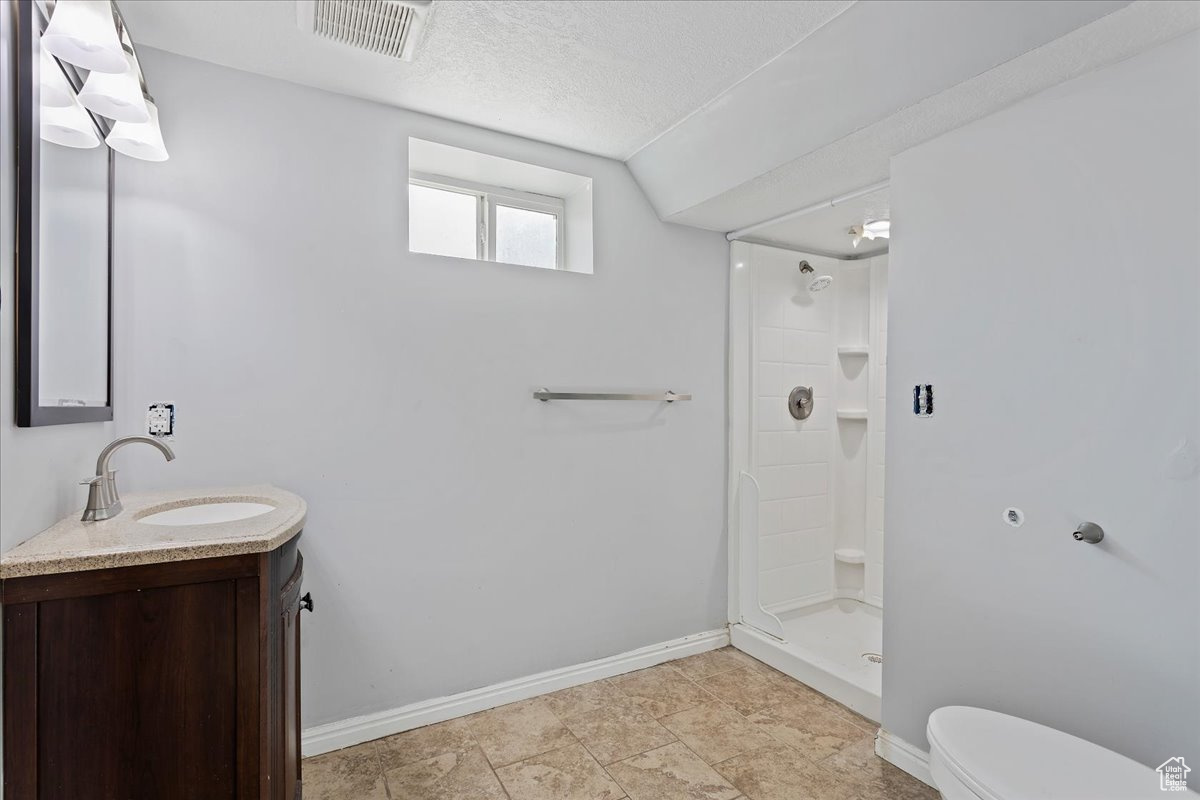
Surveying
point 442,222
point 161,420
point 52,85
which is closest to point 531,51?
point 442,222

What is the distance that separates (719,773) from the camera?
194 cm

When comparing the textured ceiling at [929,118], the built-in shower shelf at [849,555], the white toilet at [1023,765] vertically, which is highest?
the textured ceiling at [929,118]

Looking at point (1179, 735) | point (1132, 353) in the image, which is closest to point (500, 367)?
point (1132, 353)

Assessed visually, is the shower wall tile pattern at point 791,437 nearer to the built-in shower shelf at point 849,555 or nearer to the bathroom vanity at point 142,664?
the built-in shower shelf at point 849,555

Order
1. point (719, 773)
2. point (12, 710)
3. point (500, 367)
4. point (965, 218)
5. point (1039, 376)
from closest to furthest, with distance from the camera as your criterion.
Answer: point (12, 710) → point (1039, 376) → point (965, 218) → point (719, 773) → point (500, 367)

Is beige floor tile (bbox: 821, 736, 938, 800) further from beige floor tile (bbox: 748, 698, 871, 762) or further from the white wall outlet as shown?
the white wall outlet

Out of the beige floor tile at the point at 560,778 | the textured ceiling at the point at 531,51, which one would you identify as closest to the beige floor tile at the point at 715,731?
the beige floor tile at the point at 560,778

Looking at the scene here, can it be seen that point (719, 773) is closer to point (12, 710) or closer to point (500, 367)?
point (500, 367)

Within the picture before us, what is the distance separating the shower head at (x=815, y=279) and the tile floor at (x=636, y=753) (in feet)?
6.33

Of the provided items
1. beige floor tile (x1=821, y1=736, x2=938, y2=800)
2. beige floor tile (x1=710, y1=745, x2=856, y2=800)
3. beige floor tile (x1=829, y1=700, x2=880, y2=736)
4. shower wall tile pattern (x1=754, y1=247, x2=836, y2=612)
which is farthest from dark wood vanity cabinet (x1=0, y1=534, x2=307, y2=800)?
shower wall tile pattern (x1=754, y1=247, x2=836, y2=612)

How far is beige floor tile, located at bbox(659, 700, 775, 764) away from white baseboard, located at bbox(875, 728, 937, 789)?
0.36 meters

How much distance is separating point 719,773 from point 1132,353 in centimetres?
170

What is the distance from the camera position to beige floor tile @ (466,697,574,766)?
81.0 inches

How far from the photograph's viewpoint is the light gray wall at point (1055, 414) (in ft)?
4.48
